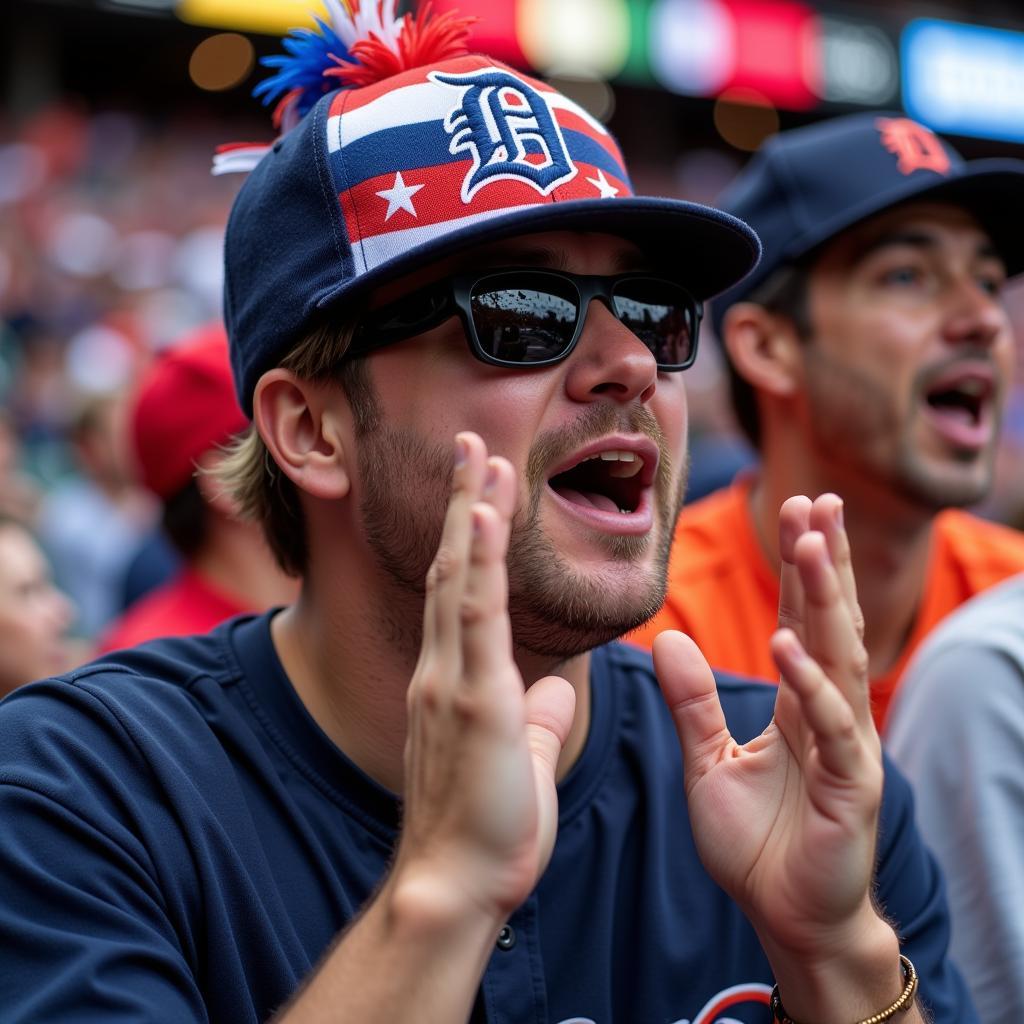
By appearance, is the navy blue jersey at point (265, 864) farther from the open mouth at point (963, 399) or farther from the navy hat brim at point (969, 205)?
the navy hat brim at point (969, 205)

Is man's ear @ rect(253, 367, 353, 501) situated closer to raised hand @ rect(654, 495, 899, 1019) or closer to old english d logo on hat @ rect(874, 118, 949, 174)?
raised hand @ rect(654, 495, 899, 1019)

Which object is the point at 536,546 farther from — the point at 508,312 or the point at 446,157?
the point at 446,157

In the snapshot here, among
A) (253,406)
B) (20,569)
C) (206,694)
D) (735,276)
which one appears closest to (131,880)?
(206,694)

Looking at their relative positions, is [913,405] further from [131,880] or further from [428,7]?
[131,880]

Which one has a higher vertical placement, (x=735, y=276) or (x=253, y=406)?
(x=735, y=276)

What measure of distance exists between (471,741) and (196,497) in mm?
2440

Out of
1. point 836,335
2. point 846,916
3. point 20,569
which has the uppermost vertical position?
point 846,916

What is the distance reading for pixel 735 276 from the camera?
1.97 m

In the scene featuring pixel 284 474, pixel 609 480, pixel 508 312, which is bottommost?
pixel 284 474

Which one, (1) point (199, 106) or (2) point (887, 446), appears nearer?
(2) point (887, 446)

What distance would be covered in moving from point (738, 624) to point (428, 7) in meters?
1.54

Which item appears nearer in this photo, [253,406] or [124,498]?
[253,406]

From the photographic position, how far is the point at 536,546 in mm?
1688

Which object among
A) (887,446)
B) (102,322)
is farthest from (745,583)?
(102,322)
